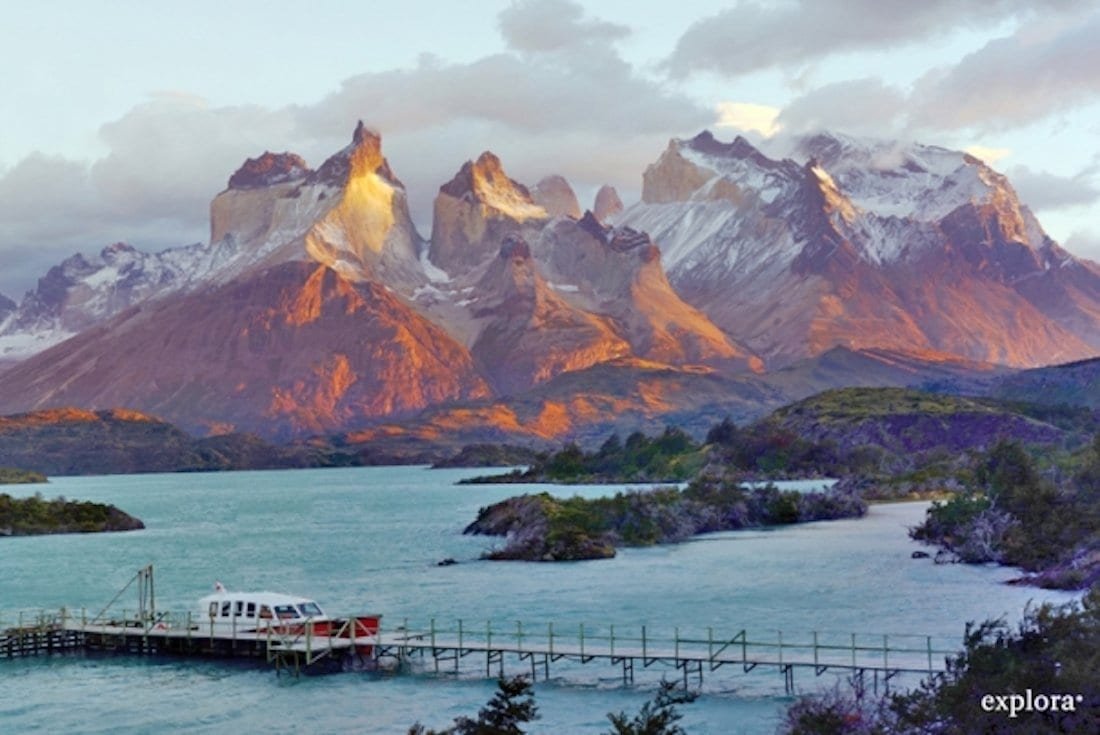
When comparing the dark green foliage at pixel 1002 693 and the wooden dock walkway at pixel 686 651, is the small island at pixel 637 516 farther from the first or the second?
the dark green foliage at pixel 1002 693

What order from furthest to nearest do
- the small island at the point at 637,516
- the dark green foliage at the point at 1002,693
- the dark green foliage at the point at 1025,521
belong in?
the small island at the point at 637,516 < the dark green foliage at the point at 1025,521 < the dark green foliage at the point at 1002,693

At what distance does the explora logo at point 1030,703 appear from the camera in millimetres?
39375

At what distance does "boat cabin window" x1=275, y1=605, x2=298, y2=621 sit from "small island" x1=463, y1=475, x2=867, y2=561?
5337 cm

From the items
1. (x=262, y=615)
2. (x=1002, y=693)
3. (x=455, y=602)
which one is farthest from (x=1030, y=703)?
(x=455, y=602)

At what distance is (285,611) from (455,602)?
23.2 metres

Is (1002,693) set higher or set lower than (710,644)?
higher

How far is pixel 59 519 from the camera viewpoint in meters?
193

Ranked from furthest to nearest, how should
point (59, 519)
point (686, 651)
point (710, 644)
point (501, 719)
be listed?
point (59, 519), point (686, 651), point (710, 644), point (501, 719)

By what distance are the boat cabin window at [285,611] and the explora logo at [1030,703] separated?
42243mm

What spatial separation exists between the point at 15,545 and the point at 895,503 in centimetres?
10587

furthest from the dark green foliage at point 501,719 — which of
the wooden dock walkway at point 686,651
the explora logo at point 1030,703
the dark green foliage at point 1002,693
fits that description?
the wooden dock walkway at point 686,651

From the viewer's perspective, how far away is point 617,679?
6750cm

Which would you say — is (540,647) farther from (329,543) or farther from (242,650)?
(329,543)

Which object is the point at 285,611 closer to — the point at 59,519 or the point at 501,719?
the point at 501,719
